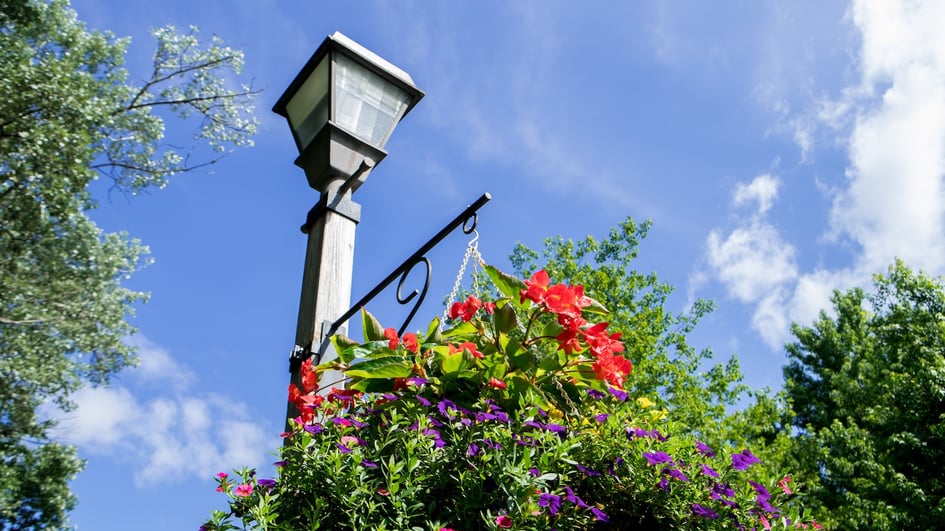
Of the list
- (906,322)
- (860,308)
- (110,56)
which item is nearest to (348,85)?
(110,56)

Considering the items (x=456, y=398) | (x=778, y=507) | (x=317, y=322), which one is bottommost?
(x=778, y=507)

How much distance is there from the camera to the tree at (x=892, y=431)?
38.9 feet

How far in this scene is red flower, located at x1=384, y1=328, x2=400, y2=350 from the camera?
6.91 feet

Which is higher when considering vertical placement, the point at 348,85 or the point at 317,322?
the point at 348,85

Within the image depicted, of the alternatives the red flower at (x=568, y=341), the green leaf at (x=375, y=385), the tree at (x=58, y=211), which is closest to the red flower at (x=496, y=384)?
the red flower at (x=568, y=341)

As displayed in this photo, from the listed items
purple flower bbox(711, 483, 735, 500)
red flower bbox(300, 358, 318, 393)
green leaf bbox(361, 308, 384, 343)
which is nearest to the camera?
purple flower bbox(711, 483, 735, 500)

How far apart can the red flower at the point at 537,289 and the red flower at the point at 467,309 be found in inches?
7.8

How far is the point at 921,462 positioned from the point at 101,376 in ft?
47.0

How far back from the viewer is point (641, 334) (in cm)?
1317

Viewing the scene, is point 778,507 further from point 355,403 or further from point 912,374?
point 912,374

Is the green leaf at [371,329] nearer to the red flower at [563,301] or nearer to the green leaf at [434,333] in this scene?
the green leaf at [434,333]

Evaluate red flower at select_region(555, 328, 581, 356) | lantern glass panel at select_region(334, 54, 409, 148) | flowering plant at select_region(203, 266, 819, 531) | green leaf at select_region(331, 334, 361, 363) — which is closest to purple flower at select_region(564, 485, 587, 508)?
flowering plant at select_region(203, 266, 819, 531)

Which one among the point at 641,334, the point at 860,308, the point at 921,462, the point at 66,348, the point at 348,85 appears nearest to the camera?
the point at 348,85

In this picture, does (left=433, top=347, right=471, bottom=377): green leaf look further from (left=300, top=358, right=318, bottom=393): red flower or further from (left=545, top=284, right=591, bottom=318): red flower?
(left=300, top=358, right=318, bottom=393): red flower
